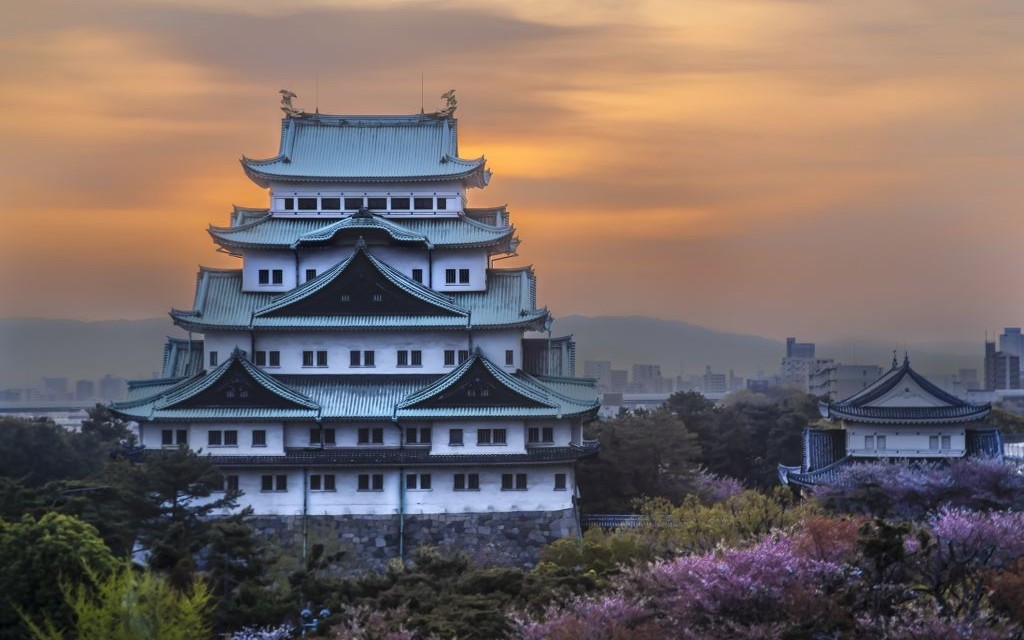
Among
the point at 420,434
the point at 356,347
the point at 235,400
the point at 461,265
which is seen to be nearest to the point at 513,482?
the point at 420,434

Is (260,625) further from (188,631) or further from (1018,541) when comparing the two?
(1018,541)

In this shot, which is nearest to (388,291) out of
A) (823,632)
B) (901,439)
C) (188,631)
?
(901,439)

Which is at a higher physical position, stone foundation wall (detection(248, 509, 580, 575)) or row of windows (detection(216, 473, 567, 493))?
row of windows (detection(216, 473, 567, 493))

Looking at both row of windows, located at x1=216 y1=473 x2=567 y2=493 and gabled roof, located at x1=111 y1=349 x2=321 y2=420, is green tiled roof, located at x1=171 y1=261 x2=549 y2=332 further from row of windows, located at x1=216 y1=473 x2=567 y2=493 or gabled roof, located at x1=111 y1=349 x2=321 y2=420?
row of windows, located at x1=216 y1=473 x2=567 y2=493

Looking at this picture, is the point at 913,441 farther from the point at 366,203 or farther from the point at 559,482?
the point at 366,203

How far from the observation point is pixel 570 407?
57.2 metres

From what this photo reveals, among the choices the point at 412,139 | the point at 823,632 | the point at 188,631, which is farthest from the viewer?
the point at 412,139

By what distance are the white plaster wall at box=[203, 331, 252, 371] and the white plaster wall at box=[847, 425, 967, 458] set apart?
2371 cm

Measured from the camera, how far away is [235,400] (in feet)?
186

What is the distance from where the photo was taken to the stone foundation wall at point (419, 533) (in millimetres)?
55688

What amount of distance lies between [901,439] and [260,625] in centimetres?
3340

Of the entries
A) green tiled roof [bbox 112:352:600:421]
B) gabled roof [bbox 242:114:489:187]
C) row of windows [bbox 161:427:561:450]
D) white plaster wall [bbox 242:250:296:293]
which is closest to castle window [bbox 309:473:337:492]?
row of windows [bbox 161:427:561:450]

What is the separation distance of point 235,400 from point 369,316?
5.79m

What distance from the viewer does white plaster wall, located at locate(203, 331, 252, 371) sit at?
59906mm
